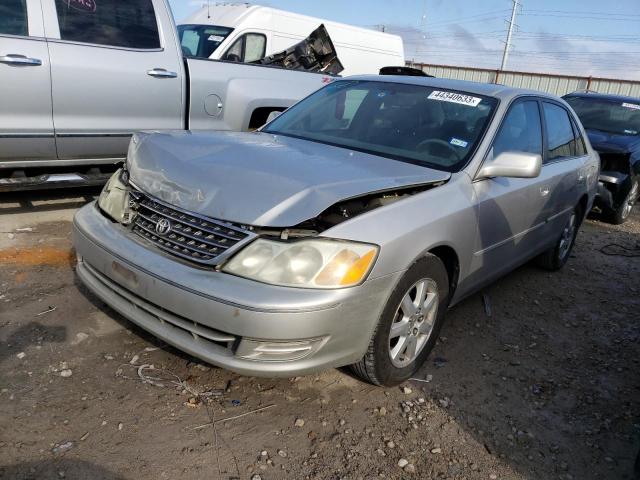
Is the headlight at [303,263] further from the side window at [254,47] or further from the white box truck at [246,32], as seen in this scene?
the side window at [254,47]

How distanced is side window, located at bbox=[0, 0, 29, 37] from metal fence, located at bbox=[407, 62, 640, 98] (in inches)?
745

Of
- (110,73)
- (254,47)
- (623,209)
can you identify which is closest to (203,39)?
(254,47)

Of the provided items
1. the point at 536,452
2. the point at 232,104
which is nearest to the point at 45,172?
the point at 232,104

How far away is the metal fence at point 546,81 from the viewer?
21.6m

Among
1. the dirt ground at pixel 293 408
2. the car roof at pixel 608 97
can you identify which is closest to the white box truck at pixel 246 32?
the car roof at pixel 608 97

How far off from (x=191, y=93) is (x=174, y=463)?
3.86 metres

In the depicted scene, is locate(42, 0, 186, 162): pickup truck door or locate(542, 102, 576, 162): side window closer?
locate(542, 102, 576, 162): side window

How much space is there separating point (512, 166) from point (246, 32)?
6632mm

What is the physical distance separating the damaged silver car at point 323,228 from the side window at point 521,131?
2 centimetres

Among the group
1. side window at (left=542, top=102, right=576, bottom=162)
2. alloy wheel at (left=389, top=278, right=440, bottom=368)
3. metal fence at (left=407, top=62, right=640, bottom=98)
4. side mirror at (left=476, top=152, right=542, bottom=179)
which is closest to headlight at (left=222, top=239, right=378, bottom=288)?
alloy wheel at (left=389, top=278, right=440, bottom=368)

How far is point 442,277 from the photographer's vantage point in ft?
9.87

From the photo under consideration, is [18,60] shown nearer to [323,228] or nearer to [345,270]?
[323,228]

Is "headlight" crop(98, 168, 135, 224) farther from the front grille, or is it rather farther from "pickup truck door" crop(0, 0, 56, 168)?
"pickup truck door" crop(0, 0, 56, 168)

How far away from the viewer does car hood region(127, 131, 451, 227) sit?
246cm
